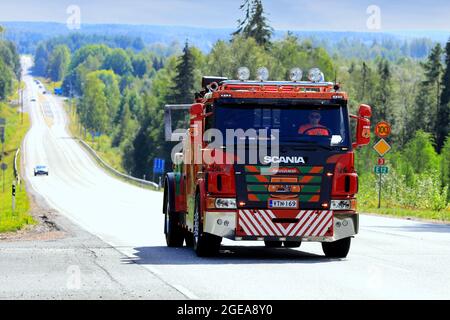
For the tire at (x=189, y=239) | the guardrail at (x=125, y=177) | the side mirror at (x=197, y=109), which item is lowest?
the guardrail at (x=125, y=177)

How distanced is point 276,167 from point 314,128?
0.97m

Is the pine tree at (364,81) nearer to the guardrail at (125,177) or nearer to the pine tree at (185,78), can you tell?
the guardrail at (125,177)

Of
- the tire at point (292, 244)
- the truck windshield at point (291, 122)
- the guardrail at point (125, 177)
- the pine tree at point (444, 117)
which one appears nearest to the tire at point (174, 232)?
the tire at point (292, 244)

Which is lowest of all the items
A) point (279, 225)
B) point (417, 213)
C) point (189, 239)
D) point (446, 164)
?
point (446, 164)

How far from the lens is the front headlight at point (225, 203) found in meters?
18.1

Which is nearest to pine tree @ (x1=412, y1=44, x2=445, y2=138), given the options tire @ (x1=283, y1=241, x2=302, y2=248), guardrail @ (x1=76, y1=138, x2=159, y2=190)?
guardrail @ (x1=76, y1=138, x2=159, y2=190)

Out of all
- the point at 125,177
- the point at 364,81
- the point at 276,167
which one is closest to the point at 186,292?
the point at 276,167

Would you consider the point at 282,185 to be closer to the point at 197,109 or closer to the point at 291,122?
the point at 291,122

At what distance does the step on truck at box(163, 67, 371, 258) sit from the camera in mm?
18047

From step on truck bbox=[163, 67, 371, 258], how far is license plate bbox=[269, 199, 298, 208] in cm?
2

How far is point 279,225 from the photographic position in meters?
18.2

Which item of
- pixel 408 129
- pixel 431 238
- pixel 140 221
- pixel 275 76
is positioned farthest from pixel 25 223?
pixel 408 129
